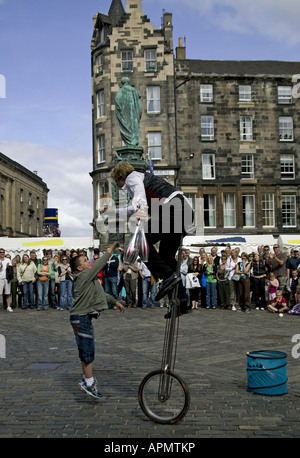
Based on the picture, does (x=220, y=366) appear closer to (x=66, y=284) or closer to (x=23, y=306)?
(x=66, y=284)

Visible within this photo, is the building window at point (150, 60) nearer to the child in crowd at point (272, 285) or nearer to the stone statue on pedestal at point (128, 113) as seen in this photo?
the stone statue on pedestal at point (128, 113)

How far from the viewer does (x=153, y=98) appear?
1522 inches

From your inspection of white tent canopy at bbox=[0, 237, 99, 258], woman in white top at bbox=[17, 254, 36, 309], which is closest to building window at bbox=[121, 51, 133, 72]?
white tent canopy at bbox=[0, 237, 99, 258]

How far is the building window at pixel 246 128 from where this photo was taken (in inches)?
1596

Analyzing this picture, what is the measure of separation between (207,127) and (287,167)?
685 centimetres

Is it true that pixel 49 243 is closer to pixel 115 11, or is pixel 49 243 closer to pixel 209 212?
pixel 209 212

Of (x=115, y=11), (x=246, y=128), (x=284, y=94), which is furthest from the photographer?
(x=115, y=11)

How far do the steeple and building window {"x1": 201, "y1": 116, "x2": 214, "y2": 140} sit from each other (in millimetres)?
10199

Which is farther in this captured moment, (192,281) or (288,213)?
(288,213)

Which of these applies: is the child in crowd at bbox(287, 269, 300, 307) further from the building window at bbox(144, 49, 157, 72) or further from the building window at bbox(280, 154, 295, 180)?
the building window at bbox(144, 49, 157, 72)

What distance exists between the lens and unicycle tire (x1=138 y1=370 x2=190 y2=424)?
527cm

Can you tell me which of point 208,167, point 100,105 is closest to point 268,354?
point 208,167

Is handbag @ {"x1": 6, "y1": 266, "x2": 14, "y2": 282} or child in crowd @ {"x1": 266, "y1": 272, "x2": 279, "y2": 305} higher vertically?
handbag @ {"x1": 6, "y1": 266, "x2": 14, "y2": 282}
